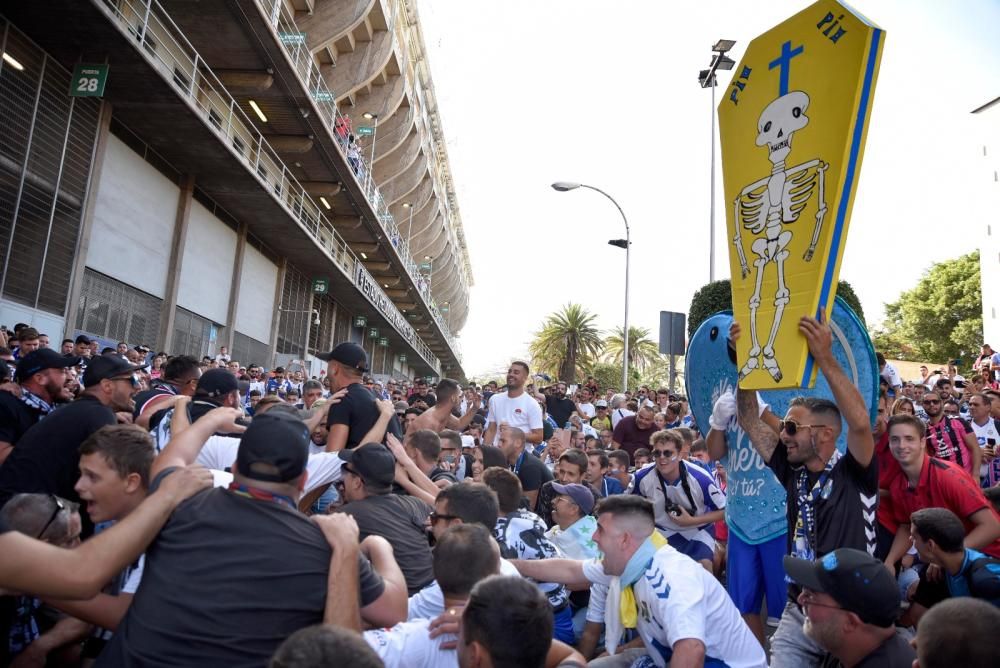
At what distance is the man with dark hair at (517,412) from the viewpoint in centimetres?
896

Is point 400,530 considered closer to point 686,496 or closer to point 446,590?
point 446,590

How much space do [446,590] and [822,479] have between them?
2425 millimetres

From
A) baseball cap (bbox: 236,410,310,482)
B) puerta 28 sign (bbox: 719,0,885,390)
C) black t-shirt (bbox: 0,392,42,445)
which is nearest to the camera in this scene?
baseball cap (bbox: 236,410,310,482)

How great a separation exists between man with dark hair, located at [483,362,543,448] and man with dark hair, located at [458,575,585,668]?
257 inches

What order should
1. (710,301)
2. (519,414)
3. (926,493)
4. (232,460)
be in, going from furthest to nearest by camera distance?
(710,301), (519,414), (926,493), (232,460)

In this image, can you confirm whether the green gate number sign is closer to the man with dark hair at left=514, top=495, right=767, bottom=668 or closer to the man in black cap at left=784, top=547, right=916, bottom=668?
the man with dark hair at left=514, top=495, right=767, bottom=668

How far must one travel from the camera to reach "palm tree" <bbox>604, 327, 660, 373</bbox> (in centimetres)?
5947

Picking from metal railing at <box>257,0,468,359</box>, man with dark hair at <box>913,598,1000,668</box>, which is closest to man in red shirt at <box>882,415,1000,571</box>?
man with dark hair at <box>913,598,1000,668</box>

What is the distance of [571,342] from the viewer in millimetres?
53031

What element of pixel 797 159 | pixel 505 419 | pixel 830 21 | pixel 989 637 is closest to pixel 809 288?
pixel 797 159

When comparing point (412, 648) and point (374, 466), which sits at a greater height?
point (374, 466)

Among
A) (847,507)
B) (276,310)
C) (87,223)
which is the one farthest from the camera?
(276,310)

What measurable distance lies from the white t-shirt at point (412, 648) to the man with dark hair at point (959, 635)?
1702mm

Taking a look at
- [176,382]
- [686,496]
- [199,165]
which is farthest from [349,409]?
[199,165]
